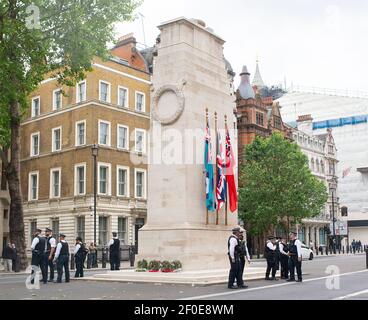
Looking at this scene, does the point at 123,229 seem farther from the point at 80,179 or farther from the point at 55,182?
the point at 55,182

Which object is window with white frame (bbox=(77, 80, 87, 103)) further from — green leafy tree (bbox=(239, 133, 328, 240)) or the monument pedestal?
the monument pedestal

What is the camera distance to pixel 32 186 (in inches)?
1997

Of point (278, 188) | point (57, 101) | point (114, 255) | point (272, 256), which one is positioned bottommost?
point (114, 255)

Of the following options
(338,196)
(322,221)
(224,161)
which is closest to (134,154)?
(224,161)

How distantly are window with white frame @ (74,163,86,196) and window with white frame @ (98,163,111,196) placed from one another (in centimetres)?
135

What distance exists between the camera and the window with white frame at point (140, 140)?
49.3 meters

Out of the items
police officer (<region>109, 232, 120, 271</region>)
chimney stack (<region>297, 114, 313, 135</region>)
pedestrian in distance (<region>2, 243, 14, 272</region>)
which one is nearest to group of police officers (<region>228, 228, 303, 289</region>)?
police officer (<region>109, 232, 120, 271</region>)

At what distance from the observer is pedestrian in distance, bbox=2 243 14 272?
94.9 ft

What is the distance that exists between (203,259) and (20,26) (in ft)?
45.5

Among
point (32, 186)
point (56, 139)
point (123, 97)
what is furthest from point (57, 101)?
point (32, 186)

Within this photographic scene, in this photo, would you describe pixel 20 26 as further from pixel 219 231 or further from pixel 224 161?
pixel 219 231

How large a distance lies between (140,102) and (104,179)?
844 cm
